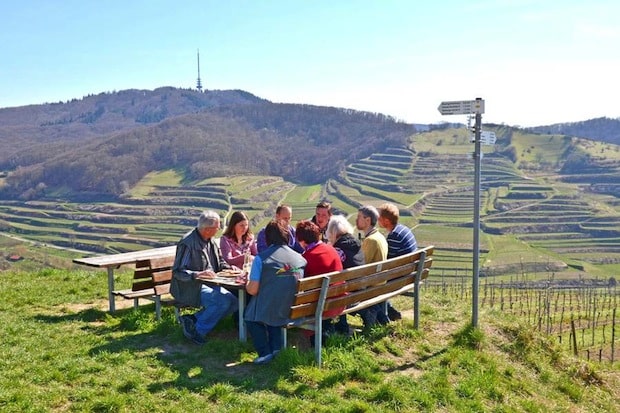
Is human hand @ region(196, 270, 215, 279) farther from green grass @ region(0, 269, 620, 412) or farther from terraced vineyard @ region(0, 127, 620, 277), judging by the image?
terraced vineyard @ region(0, 127, 620, 277)

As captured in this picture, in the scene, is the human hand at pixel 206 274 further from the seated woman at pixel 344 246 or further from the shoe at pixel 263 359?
the seated woman at pixel 344 246

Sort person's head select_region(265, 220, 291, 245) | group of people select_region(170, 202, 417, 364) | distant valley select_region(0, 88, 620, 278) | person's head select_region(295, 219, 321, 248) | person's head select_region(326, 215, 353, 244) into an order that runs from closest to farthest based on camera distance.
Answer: group of people select_region(170, 202, 417, 364) < person's head select_region(265, 220, 291, 245) < person's head select_region(295, 219, 321, 248) < person's head select_region(326, 215, 353, 244) < distant valley select_region(0, 88, 620, 278)

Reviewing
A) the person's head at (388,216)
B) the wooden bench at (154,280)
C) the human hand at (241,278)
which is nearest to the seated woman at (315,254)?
the human hand at (241,278)

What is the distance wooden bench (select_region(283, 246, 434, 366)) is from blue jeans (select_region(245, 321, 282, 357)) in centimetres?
35

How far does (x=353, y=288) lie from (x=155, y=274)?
2.76 metres

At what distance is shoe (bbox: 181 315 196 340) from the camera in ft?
22.7

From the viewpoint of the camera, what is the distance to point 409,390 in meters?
6.09

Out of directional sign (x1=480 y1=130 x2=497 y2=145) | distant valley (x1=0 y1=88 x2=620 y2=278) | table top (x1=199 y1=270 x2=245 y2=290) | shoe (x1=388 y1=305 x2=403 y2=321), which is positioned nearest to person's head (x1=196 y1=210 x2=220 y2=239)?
table top (x1=199 y1=270 x2=245 y2=290)

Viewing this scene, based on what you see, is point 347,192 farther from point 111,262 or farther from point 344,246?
point 344,246

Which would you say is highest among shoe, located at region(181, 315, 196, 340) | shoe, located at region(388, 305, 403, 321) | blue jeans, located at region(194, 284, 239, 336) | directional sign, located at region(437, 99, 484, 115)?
directional sign, located at region(437, 99, 484, 115)

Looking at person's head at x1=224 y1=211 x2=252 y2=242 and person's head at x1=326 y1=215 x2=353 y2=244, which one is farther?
person's head at x1=224 y1=211 x2=252 y2=242

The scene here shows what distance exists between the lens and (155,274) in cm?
750

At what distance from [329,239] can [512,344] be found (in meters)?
3.17

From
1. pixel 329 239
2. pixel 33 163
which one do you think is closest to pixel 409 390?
pixel 329 239
